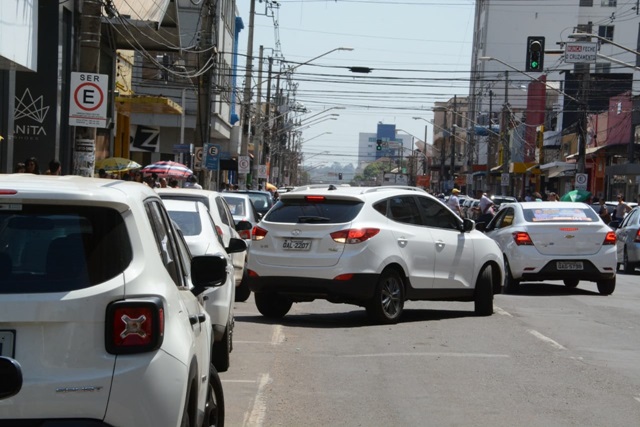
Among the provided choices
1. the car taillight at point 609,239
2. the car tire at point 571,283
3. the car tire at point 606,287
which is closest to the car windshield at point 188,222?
the car taillight at point 609,239

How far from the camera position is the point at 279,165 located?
111750 millimetres

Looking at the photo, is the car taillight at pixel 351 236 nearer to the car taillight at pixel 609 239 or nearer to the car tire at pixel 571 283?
the car taillight at pixel 609 239

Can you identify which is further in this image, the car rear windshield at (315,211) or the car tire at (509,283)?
the car tire at (509,283)

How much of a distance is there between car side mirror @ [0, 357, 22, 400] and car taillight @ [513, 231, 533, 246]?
1536 cm

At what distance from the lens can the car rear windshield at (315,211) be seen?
45.2ft

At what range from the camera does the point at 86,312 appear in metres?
4.55

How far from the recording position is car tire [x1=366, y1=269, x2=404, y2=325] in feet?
44.8

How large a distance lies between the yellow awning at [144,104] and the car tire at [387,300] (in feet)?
80.5

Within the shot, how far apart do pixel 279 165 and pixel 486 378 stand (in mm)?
102149

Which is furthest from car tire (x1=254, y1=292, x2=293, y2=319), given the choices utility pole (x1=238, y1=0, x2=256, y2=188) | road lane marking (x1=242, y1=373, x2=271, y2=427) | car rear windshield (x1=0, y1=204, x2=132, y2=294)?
utility pole (x1=238, y1=0, x2=256, y2=188)

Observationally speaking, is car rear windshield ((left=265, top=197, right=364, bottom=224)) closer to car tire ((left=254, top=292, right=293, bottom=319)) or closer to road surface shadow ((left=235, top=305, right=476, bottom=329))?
car tire ((left=254, top=292, right=293, bottom=319))

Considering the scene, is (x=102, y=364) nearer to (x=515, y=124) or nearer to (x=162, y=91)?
(x=162, y=91)

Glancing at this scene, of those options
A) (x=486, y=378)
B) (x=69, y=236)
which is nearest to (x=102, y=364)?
(x=69, y=236)

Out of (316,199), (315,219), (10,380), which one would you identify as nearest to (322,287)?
(315,219)
